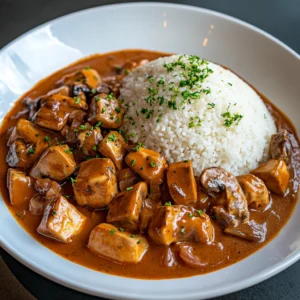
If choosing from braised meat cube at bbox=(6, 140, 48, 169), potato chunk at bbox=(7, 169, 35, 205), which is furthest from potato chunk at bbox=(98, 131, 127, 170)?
potato chunk at bbox=(7, 169, 35, 205)

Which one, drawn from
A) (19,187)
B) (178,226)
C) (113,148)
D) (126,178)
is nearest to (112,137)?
(113,148)

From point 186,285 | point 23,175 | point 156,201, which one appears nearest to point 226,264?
point 186,285

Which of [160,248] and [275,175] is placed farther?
[275,175]

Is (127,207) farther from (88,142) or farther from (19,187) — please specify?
(19,187)

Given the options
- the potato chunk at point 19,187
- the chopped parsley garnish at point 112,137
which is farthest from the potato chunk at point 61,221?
the chopped parsley garnish at point 112,137

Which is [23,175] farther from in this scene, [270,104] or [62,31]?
[270,104]
